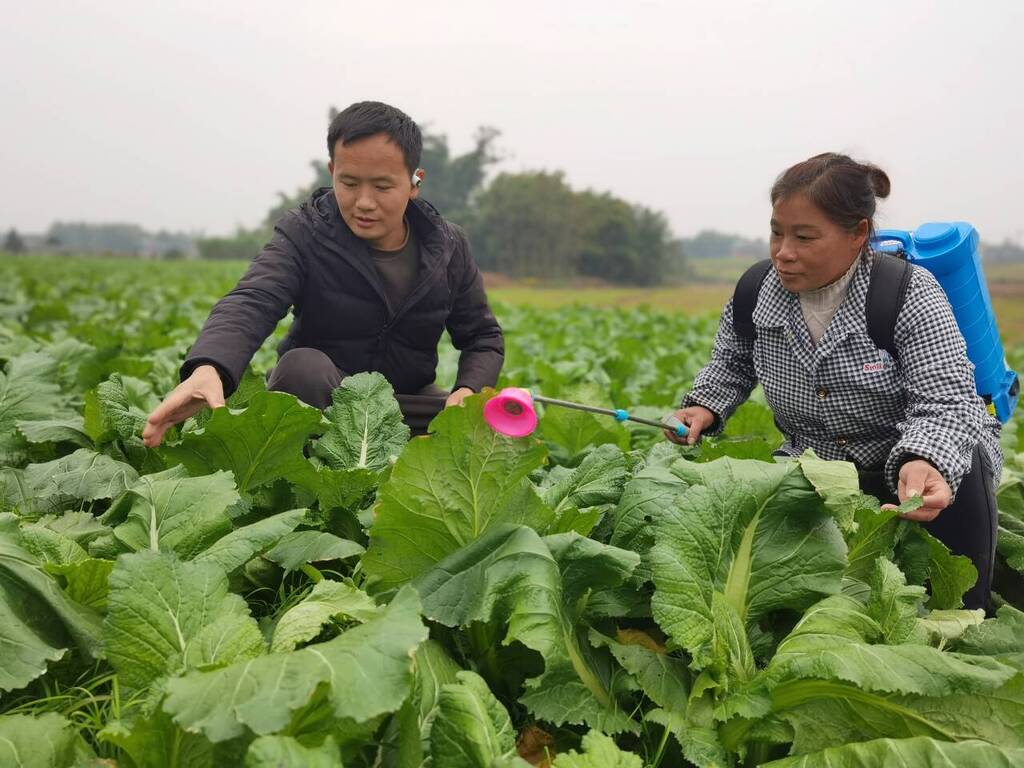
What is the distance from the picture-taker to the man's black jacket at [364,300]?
2982mm

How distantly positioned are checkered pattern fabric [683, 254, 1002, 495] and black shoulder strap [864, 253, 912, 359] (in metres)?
0.02

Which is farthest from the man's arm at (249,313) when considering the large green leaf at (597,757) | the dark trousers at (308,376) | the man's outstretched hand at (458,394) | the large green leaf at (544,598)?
the large green leaf at (597,757)

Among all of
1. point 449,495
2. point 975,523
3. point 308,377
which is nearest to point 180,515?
point 449,495

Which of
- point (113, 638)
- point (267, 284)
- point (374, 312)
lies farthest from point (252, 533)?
point (374, 312)

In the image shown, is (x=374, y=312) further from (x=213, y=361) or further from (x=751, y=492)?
(x=751, y=492)

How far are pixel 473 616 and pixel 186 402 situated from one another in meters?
1.06

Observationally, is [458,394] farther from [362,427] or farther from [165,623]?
[165,623]

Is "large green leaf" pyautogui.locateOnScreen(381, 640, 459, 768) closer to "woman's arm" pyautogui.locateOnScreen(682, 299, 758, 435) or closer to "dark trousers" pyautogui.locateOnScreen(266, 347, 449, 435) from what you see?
"dark trousers" pyautogui.locateOnScreen(266, 347, 449, 435)

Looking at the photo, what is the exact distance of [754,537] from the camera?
1.89m

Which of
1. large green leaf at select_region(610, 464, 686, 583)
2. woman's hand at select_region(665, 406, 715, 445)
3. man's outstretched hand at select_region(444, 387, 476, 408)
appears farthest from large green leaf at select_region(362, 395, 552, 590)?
woman's hand at select_region(665, 406, 715, 445)

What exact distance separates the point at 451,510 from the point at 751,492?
631 mm

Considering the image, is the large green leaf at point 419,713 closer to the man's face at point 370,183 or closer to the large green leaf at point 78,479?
the large green leaf at point 78,479

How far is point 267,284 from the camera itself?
2.88m

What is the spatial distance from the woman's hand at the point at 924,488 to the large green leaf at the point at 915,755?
67 centimetres
